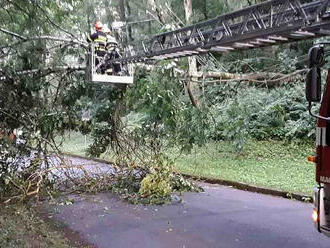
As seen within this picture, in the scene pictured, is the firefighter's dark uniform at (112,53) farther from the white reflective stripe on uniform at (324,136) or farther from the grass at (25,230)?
the white reflective stripe on uniform at (324,136)

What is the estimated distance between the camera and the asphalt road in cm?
611

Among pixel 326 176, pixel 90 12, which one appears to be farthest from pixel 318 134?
pixel 90 12

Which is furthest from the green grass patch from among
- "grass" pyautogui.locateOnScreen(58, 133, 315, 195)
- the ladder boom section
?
the ladder boom section

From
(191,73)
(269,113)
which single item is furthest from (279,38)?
(269,113)

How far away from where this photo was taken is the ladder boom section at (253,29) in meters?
4.77

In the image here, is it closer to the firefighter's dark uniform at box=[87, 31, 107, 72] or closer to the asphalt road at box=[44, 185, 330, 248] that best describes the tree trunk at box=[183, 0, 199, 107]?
the firefighter's dark uniform at box=[87, 31, 107, 72]

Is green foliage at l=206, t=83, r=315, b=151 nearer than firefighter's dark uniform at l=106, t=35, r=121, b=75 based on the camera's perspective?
No

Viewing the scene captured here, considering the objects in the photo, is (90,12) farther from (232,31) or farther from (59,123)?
(232,31)

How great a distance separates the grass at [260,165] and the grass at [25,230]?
525 centimetres

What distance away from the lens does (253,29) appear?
5480 millimetres

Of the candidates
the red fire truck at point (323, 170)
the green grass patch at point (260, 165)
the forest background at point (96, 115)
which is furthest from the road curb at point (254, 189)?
the red fire truck at point (323, 170)

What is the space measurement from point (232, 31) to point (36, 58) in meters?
4.64

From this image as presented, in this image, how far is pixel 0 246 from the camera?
472 centimetres

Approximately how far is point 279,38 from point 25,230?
4654 millimetres
